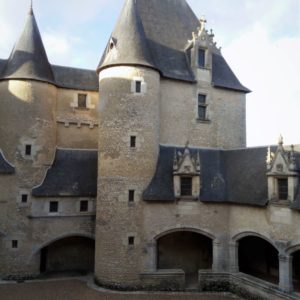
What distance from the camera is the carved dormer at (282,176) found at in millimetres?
14977

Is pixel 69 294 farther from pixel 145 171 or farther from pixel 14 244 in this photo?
pixel 145 171

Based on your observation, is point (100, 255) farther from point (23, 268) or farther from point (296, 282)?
point (296, 282)

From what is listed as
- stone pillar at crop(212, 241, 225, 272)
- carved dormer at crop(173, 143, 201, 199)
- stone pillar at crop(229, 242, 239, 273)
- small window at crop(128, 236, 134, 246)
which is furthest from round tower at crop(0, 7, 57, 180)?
stone pillar at crop(229, 242, 239, 273)

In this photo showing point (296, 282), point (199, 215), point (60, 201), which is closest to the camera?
point (296, 282)

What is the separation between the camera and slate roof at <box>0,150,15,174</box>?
18.6m

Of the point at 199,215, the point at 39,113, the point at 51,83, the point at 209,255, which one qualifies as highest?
the point at 51,83

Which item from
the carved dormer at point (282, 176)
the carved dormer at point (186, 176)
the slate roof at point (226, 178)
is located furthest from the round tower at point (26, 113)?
the carved dormer at point (282, 176)

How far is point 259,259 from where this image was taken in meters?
19.4

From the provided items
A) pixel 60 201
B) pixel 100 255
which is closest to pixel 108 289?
pixel 100 255

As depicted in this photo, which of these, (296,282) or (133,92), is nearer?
(296,282)

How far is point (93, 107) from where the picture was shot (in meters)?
22.1

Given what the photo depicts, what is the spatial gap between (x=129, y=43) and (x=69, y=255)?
13.8m

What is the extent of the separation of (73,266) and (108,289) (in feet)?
16.0

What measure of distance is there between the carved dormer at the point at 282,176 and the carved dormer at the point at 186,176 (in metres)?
3.90
